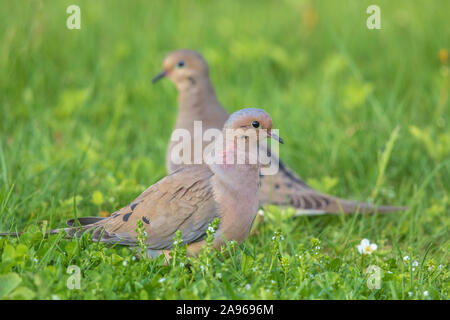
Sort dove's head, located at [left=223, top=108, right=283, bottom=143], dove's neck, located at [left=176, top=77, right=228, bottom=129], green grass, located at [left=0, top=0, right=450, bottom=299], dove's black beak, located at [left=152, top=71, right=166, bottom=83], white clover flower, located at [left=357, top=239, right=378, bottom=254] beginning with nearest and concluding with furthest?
green grass, located at [left=0, top=0, right=450, bottom=299] → dove's head, located at [left=223, top=108, right=283, bottom=143] → white clover flower, located at [left=357, top=239, right=378, bottom=254] → dove's neck, located at [left=176, top=77, right=228, bottom=129] → dove's black beak, located at [left=152, top=71, right=166, bottom=83]

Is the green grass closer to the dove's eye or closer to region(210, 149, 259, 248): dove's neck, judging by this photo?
region(210, 149, 259, 248): dove's neck

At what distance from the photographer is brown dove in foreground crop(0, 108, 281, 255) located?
3094mm

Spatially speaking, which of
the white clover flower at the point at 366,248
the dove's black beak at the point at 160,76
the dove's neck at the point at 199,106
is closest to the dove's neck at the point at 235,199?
the white clover flower at the point at 366,248

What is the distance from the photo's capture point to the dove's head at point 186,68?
477 cm

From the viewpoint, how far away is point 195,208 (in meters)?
3.14

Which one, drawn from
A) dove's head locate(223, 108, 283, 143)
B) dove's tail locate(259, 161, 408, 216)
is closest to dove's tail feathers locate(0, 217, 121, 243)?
dove's head locate(223, 108, 283, 143)

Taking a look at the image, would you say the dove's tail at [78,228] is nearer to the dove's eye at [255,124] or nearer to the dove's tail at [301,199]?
the dove's eye at [255,124]

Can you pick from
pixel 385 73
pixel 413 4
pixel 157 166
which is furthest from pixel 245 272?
pixel 413 4

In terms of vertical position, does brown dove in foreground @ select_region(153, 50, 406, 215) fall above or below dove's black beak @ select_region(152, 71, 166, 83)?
below

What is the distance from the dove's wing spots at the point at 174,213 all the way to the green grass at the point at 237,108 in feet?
0.44

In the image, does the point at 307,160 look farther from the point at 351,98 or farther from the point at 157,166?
the point at 157,166

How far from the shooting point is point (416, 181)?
4.69 m

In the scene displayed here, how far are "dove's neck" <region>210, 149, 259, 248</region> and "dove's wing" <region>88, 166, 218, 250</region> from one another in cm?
5

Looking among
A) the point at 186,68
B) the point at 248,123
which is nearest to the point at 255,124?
the point at 248,123
